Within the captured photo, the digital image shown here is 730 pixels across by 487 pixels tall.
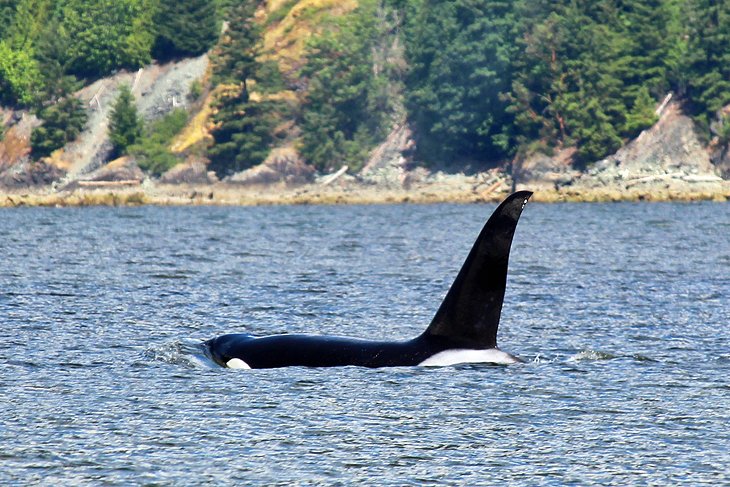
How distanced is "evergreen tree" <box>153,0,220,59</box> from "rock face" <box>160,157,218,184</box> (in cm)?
2186

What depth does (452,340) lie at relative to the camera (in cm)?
2097

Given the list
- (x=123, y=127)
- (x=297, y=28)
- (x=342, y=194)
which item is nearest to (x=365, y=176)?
(x=342, y=194)

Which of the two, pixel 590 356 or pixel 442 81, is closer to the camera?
pixel 590 356

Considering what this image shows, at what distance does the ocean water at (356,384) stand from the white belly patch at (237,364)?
0.32 metres

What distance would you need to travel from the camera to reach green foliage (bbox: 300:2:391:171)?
147m

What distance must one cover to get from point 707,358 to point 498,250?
5.83 metres

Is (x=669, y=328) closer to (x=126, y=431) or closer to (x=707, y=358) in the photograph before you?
(x=707, y=358)

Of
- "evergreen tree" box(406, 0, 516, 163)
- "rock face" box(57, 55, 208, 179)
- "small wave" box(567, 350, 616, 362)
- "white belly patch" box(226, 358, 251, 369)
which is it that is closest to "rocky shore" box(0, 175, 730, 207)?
"evergreen tree" box(406, 0, 516, 163)

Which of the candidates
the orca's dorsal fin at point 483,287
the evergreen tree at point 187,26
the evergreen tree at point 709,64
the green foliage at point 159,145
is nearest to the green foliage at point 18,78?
the evergreen tree at point 187,26

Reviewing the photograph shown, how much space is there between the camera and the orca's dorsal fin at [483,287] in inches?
780

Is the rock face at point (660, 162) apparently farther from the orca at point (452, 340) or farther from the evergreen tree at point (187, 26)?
the orca at point (452, 340)

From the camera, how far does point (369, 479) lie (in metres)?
14.9

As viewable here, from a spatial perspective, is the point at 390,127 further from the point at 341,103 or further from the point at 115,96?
the point at 115,96

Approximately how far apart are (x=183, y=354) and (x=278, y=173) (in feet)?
407
